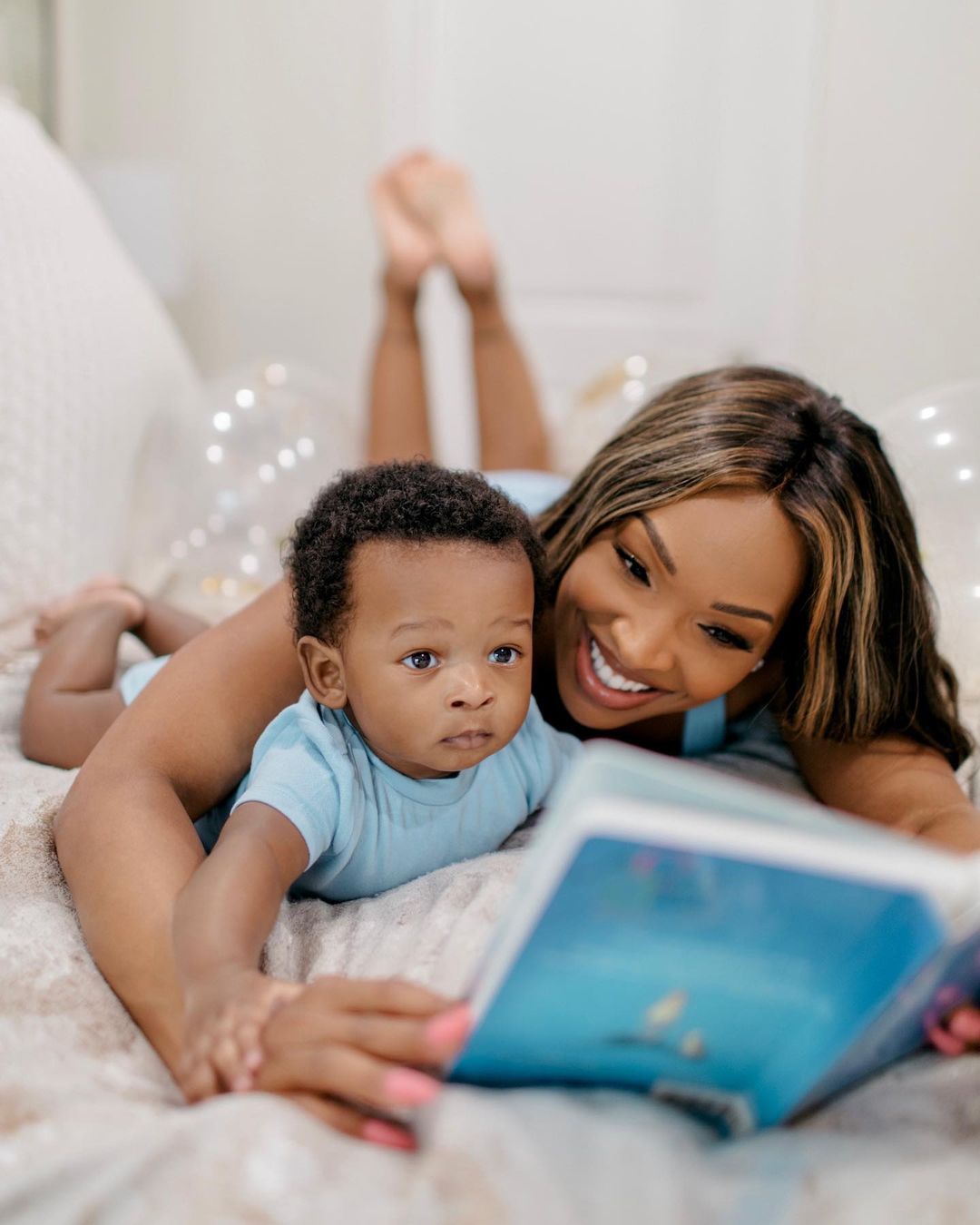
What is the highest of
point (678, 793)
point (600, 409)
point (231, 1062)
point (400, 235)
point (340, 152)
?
point (340, 152)

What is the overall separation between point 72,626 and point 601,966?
974mm

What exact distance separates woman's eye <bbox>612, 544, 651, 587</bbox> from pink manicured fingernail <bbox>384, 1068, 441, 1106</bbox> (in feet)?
2.00

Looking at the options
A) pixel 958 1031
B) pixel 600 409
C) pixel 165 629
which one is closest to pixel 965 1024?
pixel 958 1031

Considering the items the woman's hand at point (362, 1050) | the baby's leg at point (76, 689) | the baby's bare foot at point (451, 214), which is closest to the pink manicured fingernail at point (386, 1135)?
the woman's hand at point (362, 1050)

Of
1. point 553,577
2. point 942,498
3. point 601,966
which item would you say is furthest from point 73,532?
point 601,966

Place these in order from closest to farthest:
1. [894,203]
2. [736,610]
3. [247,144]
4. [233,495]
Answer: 1. [736,610]
2. [233,495]
3. [894,203]
4. [247,144]

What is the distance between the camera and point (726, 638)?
3.63 ft

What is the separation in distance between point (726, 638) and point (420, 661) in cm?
34

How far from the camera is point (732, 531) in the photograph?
1.06m

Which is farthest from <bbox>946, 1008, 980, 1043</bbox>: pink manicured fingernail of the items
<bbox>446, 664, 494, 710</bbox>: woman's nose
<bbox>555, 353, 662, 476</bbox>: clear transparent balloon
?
<bbox>555, 353, 662, 476</bbox>: clear transparent balloon

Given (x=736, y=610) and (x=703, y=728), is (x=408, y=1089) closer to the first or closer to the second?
(x=736, y=610)

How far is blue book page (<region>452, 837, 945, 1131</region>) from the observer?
51cm

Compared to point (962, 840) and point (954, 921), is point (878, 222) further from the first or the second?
point (954, 921)

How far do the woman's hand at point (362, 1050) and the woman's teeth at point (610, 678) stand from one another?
57 centimetres
